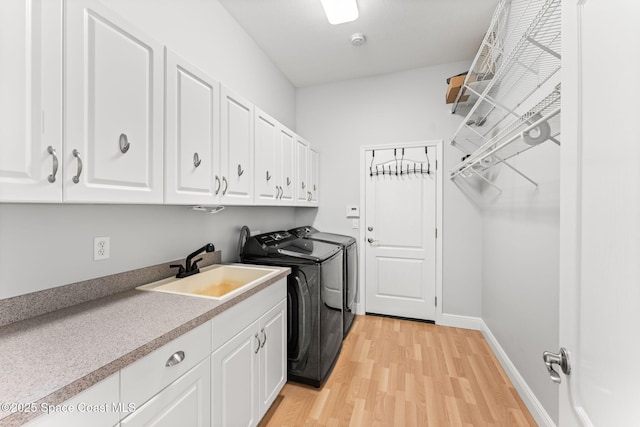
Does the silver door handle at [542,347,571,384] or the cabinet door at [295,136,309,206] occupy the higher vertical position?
the cabinet door at [295,136,309,206]

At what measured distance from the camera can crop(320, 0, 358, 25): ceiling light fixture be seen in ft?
6.57

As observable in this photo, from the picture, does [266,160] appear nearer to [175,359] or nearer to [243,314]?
[243,314]

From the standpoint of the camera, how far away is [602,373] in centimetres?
56

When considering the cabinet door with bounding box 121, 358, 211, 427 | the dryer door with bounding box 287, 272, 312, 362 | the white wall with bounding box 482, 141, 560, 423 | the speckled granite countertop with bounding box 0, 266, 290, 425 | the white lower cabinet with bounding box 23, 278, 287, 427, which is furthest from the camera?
the dryer door with bounding box 287, 272, 312, 362

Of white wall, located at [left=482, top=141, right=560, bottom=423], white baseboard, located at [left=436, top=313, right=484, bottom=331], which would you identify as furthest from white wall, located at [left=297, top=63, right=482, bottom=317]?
white wall, located at [left=482, top=141, right=560, bottom=423]

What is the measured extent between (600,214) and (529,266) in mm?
1491

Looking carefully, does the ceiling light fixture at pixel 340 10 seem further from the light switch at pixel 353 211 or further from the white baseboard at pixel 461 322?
the white baseboard at pixel 461 322

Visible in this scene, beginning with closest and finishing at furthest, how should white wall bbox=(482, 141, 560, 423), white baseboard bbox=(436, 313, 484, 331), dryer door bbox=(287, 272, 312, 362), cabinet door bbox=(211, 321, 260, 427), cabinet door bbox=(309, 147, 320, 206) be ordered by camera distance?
cabinet door bbox=(211, 321, 260, 427), white wall bbox=(482, 141, 560, 423), dryer door bbox=(287, 272, 312, 362), white baseboard bbox=(436, 313, 484, 331), cabinet door bbox=(309, 147, 320, 206)

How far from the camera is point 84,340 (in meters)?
0.87

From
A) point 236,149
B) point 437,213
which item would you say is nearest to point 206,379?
point 236,149

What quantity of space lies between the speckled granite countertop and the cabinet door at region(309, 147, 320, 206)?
2034mm

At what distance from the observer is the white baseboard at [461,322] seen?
2.94 m

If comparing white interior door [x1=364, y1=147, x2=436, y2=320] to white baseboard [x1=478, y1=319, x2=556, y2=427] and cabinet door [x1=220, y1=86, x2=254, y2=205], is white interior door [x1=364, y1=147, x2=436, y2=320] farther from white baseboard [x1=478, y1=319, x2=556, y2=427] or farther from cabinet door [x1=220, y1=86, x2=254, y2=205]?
cabinet door [x1=220, y1=86, x2=254, y2=205]

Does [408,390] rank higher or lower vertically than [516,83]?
lower
